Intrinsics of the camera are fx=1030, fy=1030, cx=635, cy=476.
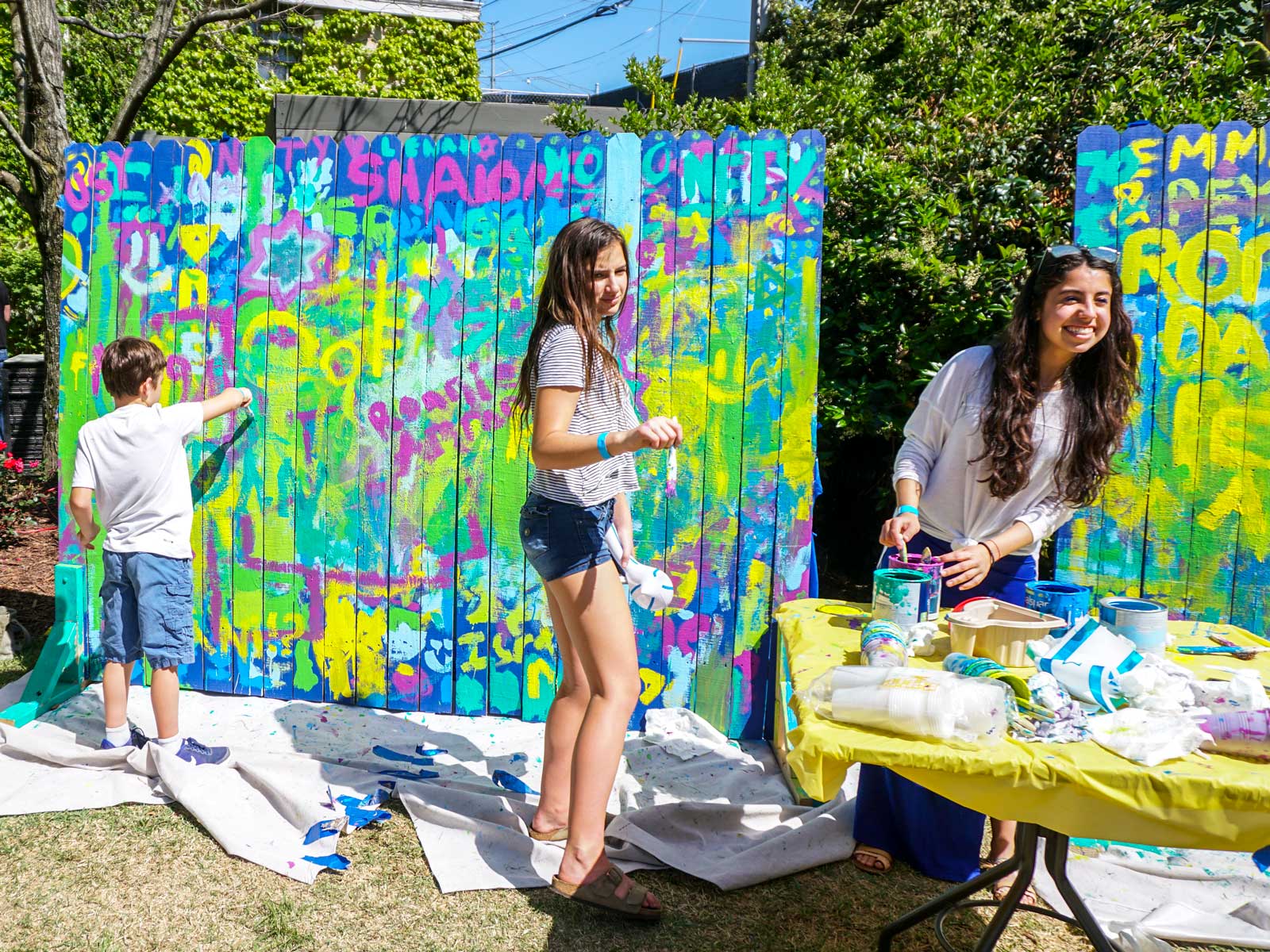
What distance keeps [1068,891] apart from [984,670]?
616mm

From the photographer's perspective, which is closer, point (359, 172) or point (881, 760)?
point (881, 760)

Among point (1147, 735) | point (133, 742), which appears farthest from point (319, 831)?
point (1147, 735)

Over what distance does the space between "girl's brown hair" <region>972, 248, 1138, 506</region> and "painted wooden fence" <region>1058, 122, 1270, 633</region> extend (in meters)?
0.74

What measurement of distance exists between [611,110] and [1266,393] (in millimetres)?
8147

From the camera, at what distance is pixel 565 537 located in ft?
8.79

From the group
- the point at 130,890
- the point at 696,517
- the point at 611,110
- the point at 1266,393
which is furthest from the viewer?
the point at 611,110

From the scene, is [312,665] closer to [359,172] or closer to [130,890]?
[130,890]

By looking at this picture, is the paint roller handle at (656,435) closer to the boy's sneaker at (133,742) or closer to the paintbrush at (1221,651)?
the paintbrush at (1221,651)

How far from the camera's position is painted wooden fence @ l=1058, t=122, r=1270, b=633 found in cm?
332

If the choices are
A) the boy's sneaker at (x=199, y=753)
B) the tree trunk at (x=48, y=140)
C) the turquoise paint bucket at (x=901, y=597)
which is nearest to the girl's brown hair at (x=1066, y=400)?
the turquoise paint bucket at (x=901, y=597)

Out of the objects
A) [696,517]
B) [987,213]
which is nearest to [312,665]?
[696,517]

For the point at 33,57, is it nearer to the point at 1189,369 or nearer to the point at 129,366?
the point at 129,366

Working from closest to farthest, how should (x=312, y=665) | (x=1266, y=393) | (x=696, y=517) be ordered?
(x=1266, y=393) → (x=696, y=517) → (x=312, y=665)

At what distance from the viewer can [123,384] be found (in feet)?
11.4
